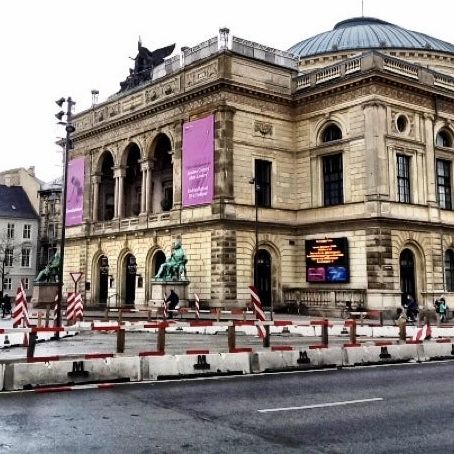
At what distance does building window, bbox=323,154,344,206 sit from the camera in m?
40.3

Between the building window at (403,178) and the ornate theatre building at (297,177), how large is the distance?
0.33 ft

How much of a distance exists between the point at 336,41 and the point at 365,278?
2680 centimetres

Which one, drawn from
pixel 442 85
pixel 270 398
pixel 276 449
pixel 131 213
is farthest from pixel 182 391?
pixel 131 213

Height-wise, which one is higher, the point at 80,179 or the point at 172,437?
the point at 80,179

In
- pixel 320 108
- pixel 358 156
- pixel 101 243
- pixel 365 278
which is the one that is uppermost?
pixel 320 108

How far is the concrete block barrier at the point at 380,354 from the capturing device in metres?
16.3

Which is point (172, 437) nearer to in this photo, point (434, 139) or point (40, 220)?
point (434, 139)

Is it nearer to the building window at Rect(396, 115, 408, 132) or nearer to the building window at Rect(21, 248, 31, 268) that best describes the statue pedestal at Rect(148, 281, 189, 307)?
the building window at Rect(396, 115, 408, 132)

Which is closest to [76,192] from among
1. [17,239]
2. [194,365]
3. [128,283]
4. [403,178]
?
[128,283]

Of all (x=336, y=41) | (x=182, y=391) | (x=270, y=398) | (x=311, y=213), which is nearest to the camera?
(x=270, y=398)

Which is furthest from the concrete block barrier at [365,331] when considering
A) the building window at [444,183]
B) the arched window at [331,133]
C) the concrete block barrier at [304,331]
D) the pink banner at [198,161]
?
the building window at [444,183]

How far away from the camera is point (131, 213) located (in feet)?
170

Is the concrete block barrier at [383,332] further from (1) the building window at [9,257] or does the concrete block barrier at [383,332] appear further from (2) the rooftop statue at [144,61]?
(1) the building window at [9,257]

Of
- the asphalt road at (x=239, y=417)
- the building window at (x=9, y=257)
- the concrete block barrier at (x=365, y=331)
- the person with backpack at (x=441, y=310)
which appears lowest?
the asphalt road at (x=239, y=417)
